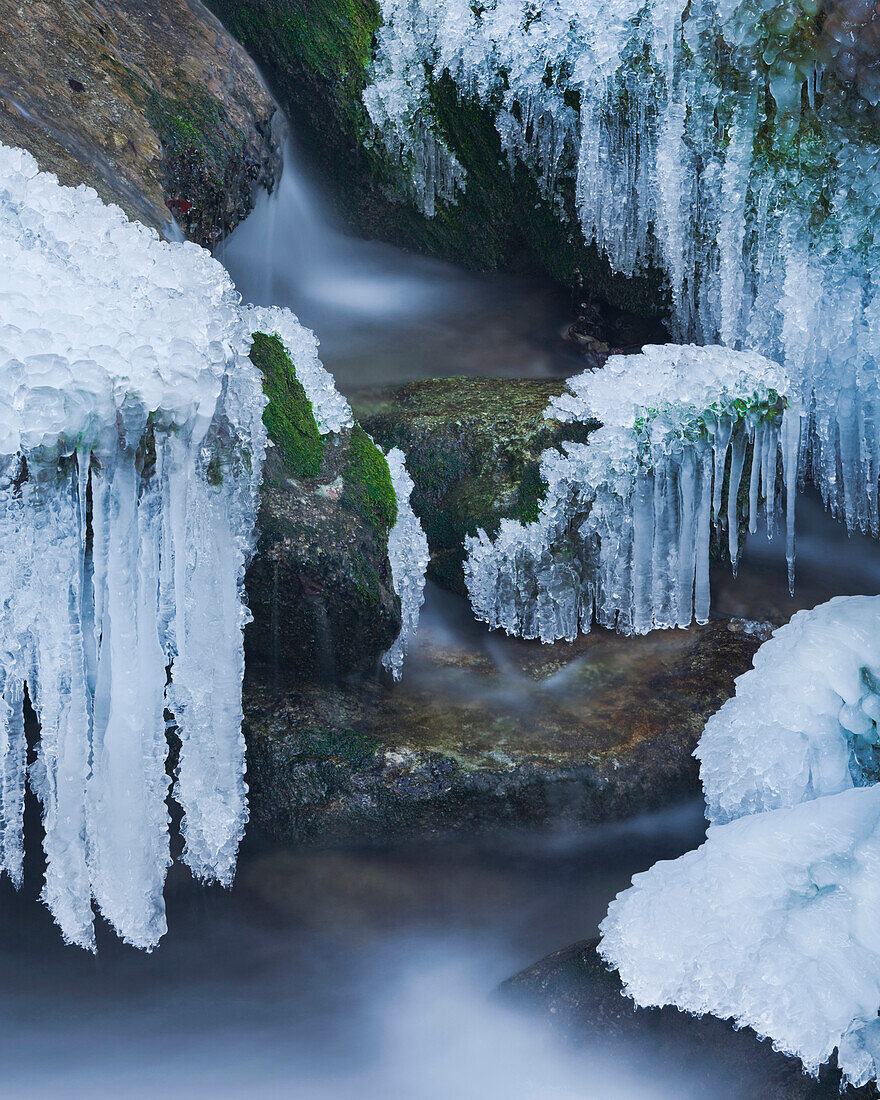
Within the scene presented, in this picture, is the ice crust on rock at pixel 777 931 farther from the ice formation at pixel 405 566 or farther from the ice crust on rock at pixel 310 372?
the ice crust on rock at pixel 310 372

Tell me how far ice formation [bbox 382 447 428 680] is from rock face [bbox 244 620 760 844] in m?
0.10

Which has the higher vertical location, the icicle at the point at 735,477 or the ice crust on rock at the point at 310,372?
the ice crust on rock at the point at 310,372

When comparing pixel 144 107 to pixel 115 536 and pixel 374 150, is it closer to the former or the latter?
pixel 374 150

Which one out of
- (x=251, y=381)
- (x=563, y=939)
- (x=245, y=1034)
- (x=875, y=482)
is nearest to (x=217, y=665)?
(x=251, y=381)

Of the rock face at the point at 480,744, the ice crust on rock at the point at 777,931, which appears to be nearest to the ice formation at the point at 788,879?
the ice crust on rock at the point at 777,931

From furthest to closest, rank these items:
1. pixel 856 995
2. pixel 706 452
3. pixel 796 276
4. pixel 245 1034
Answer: pixel 796 276
pixel 706 452
pixel 245 1034
pixel 856 995

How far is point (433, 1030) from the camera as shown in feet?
9.95

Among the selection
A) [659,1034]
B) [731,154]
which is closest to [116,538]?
[659,1034]

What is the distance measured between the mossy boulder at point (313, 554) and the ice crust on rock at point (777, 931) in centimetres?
125

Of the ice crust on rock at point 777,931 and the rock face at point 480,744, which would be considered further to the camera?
the rock face at point 480,744

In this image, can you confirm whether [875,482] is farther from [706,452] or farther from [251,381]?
[251,381]

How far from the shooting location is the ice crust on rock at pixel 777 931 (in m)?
2.40

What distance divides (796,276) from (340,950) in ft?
11.1

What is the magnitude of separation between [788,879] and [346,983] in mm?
1341
